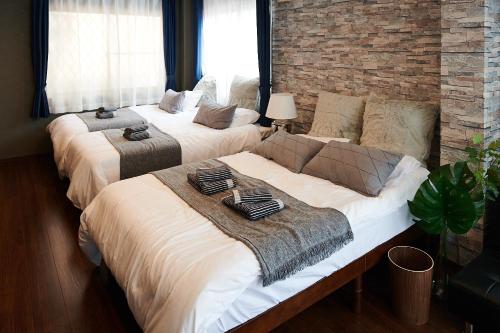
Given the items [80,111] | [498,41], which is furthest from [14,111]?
[498,41]

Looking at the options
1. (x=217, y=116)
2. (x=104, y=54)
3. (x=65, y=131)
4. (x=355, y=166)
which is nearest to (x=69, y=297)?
(x=355, y=166)

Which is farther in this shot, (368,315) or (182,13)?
(182,13)

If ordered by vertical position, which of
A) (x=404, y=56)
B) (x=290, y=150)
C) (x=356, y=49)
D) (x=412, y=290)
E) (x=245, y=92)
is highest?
(x=356, y=49)

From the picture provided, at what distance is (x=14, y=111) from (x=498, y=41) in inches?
209

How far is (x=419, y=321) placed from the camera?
Result: 207cm

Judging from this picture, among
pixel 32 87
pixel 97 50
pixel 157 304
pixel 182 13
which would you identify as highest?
pixel 182 13

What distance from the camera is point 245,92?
14.5 ft

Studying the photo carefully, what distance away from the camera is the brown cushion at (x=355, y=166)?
2275mm

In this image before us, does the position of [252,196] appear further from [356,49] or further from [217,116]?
[217,116]

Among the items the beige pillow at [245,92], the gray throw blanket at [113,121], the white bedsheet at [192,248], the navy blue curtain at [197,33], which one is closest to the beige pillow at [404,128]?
the white bedsheet at [192,248]

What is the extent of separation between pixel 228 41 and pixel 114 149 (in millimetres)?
2424

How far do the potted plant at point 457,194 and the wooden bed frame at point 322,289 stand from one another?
0.90ft

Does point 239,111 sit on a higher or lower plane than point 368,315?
higher

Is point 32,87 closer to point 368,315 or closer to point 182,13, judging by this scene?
point 182,13
